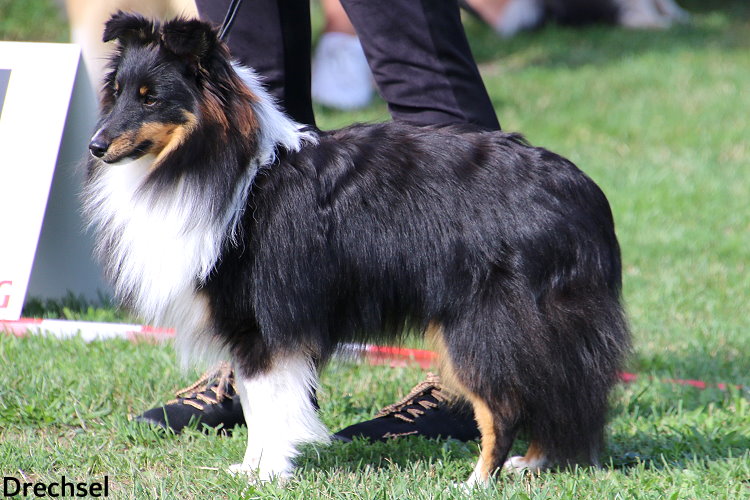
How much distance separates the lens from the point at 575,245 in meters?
2.86

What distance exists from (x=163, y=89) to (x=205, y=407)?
133cm

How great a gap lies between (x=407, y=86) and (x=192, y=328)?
1108 millimetres

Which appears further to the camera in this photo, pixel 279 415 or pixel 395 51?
pixel 395 51

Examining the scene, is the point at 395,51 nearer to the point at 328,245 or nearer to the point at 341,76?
the point at 328,245

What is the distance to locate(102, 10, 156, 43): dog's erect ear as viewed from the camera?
2.70 meters

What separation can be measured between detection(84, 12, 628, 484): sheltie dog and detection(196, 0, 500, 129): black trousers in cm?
26

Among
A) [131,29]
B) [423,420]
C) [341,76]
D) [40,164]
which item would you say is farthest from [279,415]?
[341,76]

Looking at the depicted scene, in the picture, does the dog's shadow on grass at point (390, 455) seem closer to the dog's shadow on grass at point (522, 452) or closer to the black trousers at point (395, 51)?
the dog's shadow on grass at point (522, 452)

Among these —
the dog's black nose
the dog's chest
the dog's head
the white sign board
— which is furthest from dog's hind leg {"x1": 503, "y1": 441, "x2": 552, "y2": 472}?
the white sign board

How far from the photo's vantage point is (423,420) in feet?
11.4

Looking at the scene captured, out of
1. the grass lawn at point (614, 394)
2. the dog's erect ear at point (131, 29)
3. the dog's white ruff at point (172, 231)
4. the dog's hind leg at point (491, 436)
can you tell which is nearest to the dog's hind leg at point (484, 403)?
the dog's hind leg at point (491, 436)

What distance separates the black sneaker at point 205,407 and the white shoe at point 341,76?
6371 millimetres

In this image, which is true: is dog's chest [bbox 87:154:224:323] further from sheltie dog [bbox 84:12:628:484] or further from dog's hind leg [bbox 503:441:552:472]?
dog's hind leg [bbox 503:441:552:472]

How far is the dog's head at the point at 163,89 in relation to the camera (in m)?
2.62
